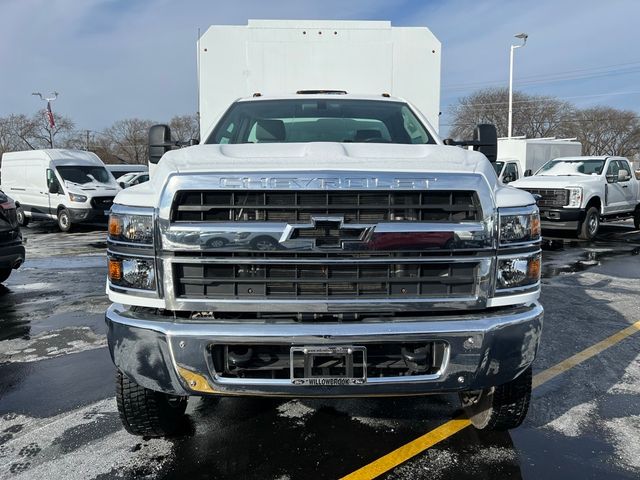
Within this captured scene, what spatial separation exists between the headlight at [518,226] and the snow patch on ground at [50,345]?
154 inches

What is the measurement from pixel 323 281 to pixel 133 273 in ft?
3.16

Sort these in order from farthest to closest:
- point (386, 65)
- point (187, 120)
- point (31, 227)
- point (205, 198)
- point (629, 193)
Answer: point (187, 120), point (31, 227), point (629, 193), point (386, 65), point (205, 198)

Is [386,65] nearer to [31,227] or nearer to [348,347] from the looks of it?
[348,347]

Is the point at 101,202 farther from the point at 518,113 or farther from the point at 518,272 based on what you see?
the point at 518,113

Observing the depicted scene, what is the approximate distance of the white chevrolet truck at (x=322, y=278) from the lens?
2.55 metres

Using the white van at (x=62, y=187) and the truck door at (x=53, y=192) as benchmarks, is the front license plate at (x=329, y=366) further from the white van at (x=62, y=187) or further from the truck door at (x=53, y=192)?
the truck door at (x=53, y=192)

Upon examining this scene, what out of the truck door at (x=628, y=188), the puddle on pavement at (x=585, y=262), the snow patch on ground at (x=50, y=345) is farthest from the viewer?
A: the truck door at (x=628, y=188)

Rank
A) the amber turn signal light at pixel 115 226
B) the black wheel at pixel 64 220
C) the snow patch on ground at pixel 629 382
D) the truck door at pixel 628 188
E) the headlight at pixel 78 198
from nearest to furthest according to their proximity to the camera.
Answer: the amber turn signal light at pixel 115 226
the snow patch on ground at pixel 629 382
the truck door at pixel 628 188
the headlight at pixel 78 198
the black wheel at pixel 64 220

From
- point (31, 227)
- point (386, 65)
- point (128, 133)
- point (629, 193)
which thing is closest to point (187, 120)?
point (128, 133)

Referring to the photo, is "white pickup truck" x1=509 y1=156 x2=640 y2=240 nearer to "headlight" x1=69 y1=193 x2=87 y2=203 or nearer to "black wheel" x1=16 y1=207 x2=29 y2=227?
"headlight" x1=69 y1=193 x2=87 y2=203

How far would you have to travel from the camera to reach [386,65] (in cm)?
627

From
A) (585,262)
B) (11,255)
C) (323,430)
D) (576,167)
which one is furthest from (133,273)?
(576,167)

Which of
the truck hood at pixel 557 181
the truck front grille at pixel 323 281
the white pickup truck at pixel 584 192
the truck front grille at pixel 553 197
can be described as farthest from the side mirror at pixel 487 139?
the truck hood at pixel 557 181

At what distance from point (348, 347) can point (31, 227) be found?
60.9 feet
